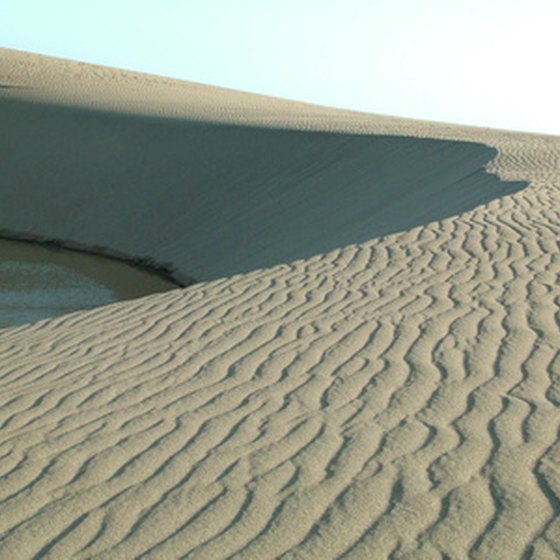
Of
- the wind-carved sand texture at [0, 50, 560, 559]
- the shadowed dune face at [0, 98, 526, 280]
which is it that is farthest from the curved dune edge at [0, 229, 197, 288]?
the wind-carved sand texture at [0, 50, 560, 559]

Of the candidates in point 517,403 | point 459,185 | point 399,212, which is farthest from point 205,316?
point 459,185

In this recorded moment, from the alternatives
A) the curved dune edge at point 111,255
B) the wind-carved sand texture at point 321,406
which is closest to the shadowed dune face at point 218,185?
the curved dune edge at point 111,255

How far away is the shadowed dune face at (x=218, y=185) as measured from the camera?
13.9 m

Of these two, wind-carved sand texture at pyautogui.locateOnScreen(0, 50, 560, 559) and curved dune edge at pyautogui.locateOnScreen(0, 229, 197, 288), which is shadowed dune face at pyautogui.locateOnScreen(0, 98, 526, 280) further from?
wind-carved sand texture at pyautogui.locateOnScreen(0, 50, 560, 559)

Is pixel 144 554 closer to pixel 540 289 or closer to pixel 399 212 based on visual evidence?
pixel 540 289

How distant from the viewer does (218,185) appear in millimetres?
18766

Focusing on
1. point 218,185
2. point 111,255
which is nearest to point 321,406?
point 111,255

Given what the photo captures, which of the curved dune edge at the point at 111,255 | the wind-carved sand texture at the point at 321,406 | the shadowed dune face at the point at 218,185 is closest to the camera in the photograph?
the wind-carved sand texture at the point at 321,406

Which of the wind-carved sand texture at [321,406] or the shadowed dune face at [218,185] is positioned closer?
the wind-carved sand texture at [321,406]

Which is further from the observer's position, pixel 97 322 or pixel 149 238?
pixel 149 238

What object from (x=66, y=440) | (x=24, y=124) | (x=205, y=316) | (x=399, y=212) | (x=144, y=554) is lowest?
(x=144, y=554)

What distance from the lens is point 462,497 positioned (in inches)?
148

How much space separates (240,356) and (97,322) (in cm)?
189

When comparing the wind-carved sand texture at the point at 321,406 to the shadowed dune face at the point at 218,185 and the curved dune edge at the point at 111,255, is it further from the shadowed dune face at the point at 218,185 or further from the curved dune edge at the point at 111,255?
the curved dune edge at the point at 111,255
